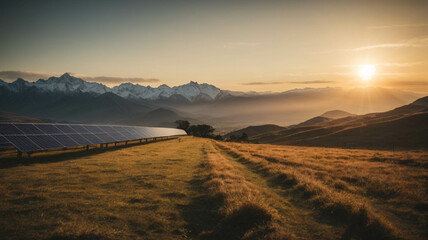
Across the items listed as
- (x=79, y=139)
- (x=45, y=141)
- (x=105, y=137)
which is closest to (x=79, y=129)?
(x=105, y=137)

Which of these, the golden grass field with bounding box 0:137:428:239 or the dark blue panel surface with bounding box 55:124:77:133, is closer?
the golden grass field with bounding box 0:137:428:239

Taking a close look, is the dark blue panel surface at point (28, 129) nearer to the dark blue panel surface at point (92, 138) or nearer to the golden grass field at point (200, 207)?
the dark blue panel surface at point (92, 138)

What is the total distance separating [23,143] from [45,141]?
318cm

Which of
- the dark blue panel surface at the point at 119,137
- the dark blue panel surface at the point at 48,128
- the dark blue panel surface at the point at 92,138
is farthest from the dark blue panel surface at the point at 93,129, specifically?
the dark blue panel surface at the point at 48,128

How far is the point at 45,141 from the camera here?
29.3 m

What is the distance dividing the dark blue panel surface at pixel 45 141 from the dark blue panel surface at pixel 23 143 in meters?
0.70

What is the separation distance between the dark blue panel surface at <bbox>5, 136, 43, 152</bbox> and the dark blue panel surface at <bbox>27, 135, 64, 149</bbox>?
2.29 feet

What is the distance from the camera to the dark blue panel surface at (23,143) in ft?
82.5

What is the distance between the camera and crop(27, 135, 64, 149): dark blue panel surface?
91.8 feet

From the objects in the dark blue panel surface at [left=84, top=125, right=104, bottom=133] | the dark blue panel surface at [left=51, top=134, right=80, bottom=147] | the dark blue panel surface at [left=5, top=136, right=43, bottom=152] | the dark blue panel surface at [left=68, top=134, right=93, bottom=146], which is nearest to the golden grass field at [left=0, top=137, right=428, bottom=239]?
the dark blue panel surface at [left=5, top=136, right=43, bottom=152]

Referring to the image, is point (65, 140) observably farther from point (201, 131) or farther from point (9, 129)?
point (201, 131)

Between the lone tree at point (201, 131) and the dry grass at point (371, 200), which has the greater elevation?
the dry grass at point (371, 200)

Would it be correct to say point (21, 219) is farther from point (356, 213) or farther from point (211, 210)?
point (356, 213)

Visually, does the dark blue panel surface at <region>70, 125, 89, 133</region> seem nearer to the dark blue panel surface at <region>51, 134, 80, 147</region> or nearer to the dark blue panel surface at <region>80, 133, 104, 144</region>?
the dark blue panel surface at <region>80, 133, 104, 144</region>
